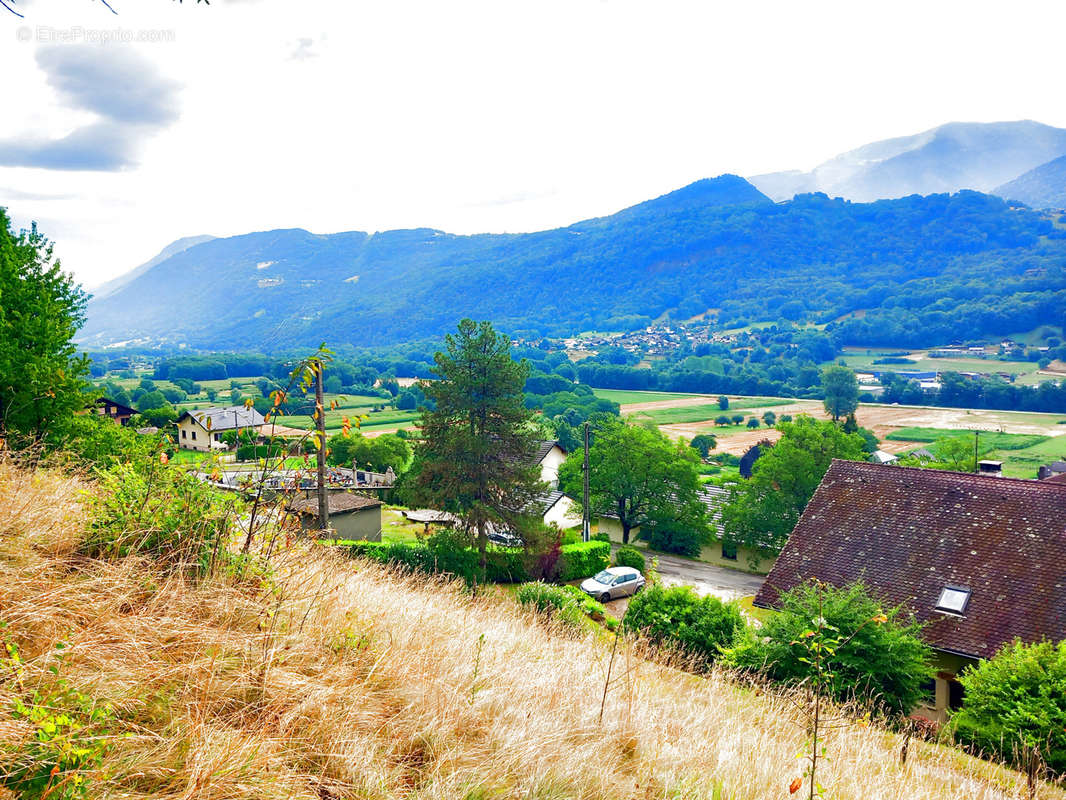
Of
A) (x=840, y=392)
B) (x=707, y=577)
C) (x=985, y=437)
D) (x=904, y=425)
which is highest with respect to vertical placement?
(x=840, y=392)

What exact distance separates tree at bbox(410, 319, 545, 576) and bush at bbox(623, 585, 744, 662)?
1043 centimetres

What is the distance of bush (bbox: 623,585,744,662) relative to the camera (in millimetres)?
12203

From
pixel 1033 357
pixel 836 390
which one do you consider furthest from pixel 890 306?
pixel 836 390

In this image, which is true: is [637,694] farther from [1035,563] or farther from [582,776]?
[1035,563]

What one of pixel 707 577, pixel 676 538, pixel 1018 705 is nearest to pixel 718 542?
pixel 676 538

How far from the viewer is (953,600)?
553 inches

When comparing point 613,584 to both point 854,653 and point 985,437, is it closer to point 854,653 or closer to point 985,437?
point 854,653

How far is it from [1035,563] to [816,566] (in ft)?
14.5

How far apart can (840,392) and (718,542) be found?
60.1 metres

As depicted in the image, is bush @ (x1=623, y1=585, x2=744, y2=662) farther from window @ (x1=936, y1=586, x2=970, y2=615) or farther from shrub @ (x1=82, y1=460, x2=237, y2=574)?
shrub @ (x1=82, y1=460, x2=237, y2=574)

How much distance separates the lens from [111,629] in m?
3.38

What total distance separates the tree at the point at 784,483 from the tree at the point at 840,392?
5123 centimetres

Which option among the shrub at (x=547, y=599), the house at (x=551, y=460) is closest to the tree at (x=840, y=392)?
the house at (x=551, y=460)

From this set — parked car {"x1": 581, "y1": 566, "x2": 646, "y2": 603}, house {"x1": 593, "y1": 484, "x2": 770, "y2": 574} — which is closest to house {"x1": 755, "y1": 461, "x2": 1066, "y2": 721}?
parked car {"x1": 581, "y1": 566, "x2": 646, "y2": 603}
